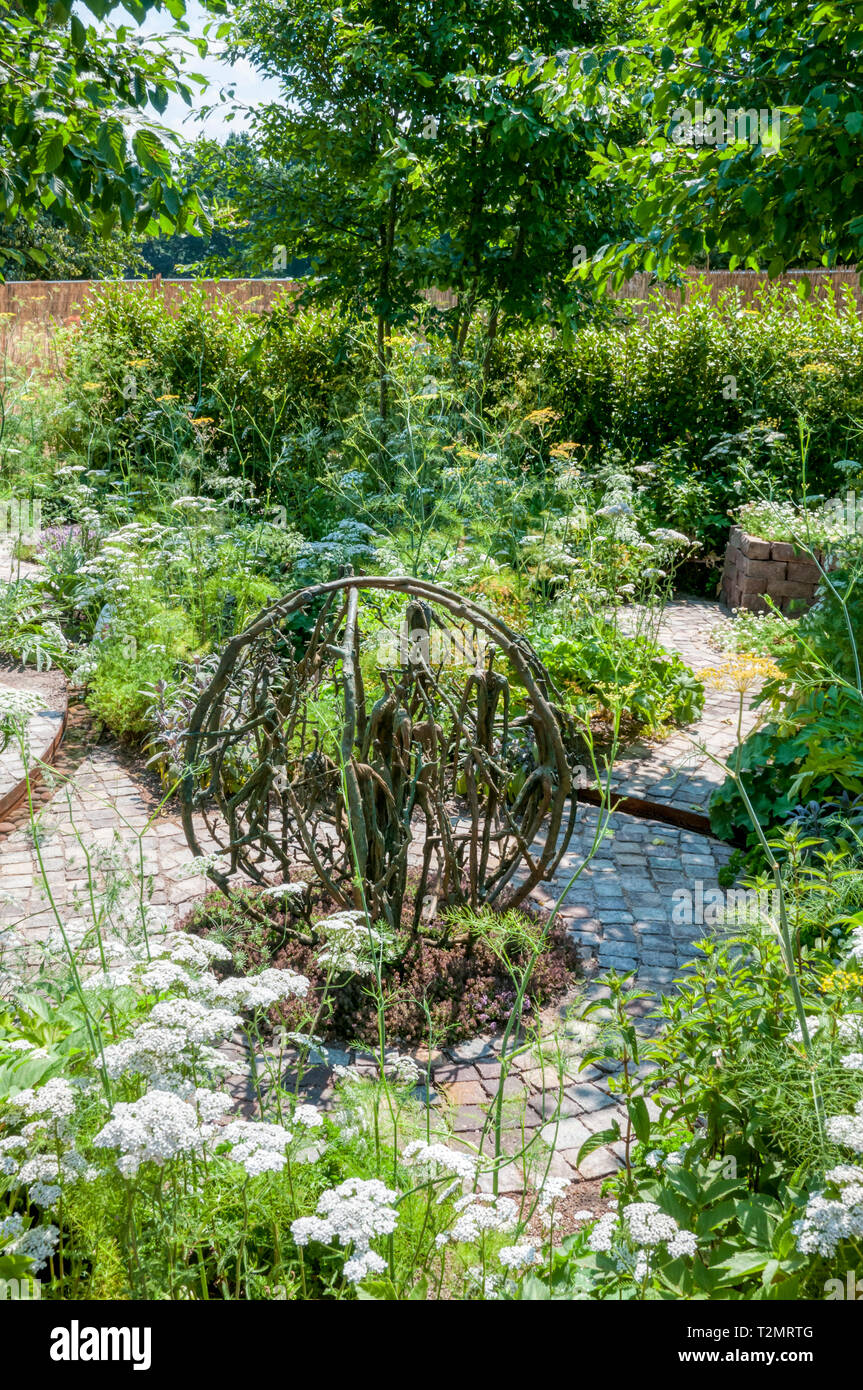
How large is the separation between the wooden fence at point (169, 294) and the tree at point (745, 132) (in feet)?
10.5

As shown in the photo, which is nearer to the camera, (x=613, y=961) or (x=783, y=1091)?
(x=783, y=1091)

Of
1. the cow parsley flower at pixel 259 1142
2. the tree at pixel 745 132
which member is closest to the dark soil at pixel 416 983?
the cow parsley flower at pixel 259 1142

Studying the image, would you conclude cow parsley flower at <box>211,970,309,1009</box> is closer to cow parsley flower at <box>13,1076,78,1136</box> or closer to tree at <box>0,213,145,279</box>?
cow parsley flower at <box>13,1076,78,1136</box>

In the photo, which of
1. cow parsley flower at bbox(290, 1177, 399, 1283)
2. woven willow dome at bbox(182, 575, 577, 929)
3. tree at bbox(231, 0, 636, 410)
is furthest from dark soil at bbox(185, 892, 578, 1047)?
tree at bbox(231, 0, 636, 410)

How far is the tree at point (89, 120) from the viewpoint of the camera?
3.36m

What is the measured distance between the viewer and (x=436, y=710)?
13.0ft

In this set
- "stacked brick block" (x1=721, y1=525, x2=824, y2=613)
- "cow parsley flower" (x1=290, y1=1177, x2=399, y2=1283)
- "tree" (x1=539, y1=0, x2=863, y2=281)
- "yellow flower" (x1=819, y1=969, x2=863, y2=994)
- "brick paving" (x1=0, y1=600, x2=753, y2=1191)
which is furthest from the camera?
"stacked brick block" (x1=721, y1=525, x2=824, y2=613)

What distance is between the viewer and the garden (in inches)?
72.5

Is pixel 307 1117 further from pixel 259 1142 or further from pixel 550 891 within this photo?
pixel 550 891

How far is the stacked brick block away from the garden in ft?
0.19

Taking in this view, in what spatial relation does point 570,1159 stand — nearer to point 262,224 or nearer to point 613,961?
point 613,961
